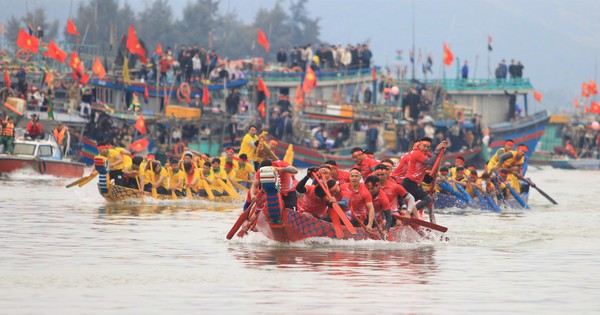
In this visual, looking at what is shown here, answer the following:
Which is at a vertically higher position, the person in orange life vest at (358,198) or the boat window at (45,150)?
the person in orange life vest at (358,198)

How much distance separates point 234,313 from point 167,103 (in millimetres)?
49731

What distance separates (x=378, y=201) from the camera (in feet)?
81.3

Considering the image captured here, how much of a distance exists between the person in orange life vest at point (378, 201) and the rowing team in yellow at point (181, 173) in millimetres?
10724

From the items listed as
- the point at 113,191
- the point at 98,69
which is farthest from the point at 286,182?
the point at 98,69

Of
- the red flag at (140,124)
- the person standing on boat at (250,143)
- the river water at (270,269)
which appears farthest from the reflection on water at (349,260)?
the red flag at (140,124)

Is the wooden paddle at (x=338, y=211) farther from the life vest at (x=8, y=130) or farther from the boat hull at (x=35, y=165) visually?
the life vest at (x=8, y=130)

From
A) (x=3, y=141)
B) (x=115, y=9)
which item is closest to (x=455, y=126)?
(x=3, y=141)

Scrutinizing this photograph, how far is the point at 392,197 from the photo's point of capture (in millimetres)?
25453

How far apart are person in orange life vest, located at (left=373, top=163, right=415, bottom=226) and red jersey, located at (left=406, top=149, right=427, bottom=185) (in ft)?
4.62

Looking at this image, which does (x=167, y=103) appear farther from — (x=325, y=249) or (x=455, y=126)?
(x=325, y=249)

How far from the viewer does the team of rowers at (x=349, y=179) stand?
24.1 metres

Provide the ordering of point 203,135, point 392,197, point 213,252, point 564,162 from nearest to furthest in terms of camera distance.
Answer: point 213,252 → point 392,197 → point 203,135 → point 564,162

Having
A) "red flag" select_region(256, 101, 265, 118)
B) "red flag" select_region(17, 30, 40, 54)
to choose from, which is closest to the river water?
"red flag" select_region(17, 30, 40, 54)

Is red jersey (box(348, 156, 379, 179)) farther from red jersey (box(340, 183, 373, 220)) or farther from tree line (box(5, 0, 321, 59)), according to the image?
tree line (box(5, 0, 321, 59))
